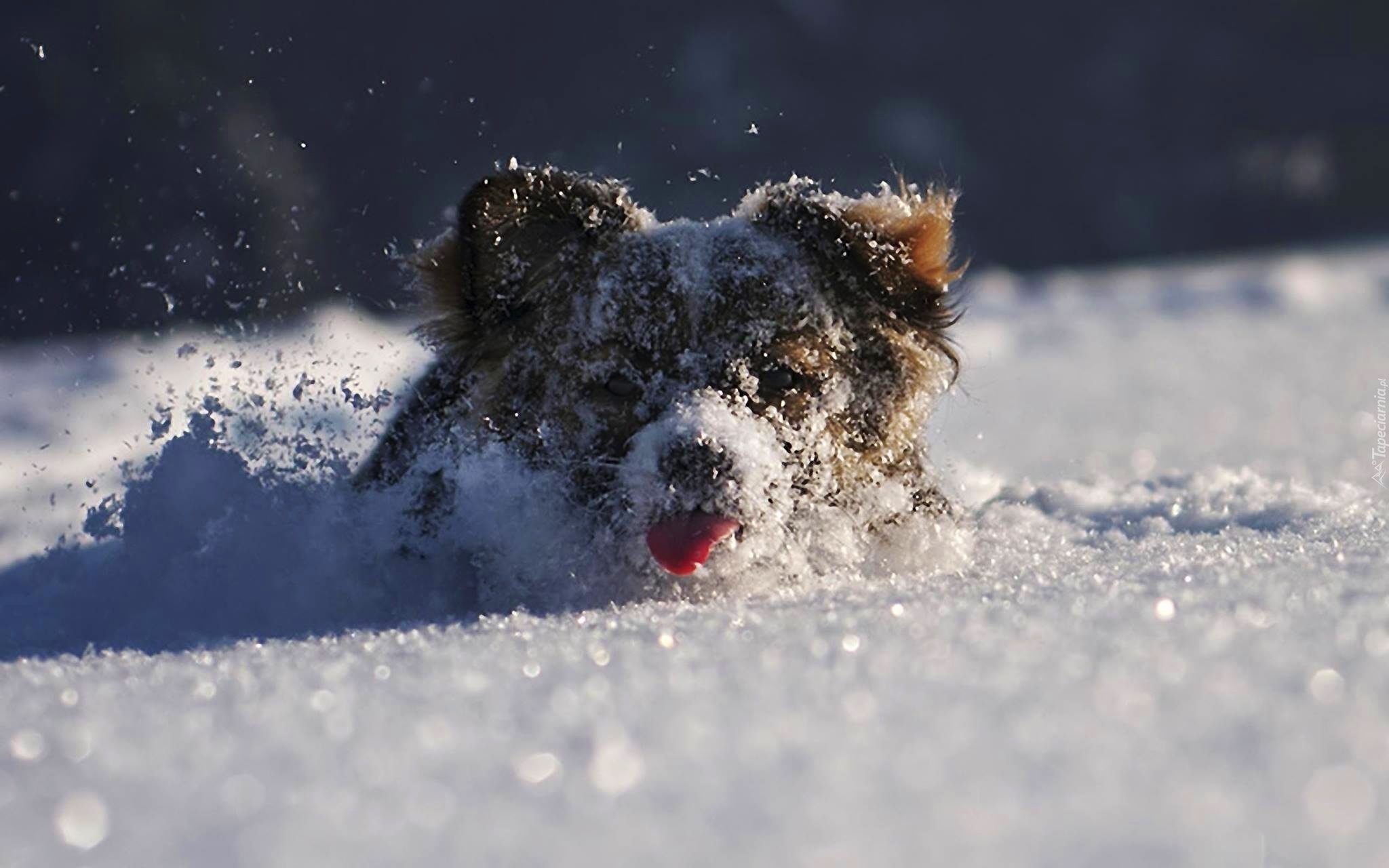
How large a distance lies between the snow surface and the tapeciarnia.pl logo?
81 centimetres

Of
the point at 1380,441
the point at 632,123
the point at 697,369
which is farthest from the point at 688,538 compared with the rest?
the point at 1380,441

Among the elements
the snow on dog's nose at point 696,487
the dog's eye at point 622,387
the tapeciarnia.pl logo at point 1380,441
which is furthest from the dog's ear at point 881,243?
the tapeciarnia.pl logo at point 1380,441

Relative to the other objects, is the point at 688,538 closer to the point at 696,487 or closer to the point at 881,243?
the point at 696,487

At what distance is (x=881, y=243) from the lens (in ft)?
9.84

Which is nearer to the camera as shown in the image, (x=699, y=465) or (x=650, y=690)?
(x=650, y=690)

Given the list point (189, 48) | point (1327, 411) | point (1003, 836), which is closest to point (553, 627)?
point (1003, 836)

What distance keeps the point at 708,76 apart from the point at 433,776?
15.3 meters

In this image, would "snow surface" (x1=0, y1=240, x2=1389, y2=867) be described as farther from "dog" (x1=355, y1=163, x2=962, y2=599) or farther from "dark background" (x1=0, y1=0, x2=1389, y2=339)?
"dark background" (x1=0, y1=0, x2=1389, y2=339)

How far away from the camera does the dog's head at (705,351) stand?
2.43 meters

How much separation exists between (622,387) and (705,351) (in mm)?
182

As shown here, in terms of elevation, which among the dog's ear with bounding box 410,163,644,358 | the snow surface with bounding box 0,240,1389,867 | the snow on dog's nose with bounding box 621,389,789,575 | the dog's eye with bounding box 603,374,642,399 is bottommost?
the snow surface with bounding box 0,240,1389,867

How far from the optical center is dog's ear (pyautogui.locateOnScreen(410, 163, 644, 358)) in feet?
9.79

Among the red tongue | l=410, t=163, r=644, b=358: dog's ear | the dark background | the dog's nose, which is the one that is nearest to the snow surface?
the red tongue

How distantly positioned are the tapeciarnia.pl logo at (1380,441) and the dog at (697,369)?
167 cm
